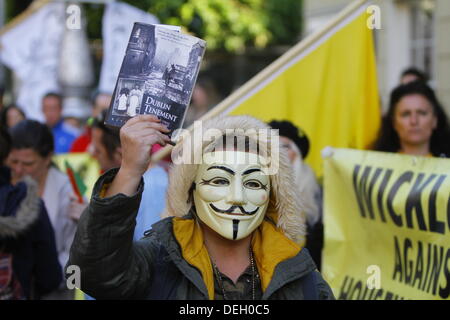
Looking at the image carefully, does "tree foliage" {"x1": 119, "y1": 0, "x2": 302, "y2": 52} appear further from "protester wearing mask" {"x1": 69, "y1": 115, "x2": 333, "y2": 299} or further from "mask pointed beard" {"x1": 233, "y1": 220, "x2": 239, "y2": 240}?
"mask pointed beard" {"x1": 233, "y1": 220, "x2": 239, "y2": 240}

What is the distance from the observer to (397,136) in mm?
4848

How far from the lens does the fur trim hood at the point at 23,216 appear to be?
3.81 metres

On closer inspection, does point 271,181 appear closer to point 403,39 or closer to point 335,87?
point 335,87

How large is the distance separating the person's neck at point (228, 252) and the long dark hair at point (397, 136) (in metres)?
2.42

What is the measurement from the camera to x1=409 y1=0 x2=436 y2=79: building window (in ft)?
30.8

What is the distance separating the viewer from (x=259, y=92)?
488 cm

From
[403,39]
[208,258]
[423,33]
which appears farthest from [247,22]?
[208,258]

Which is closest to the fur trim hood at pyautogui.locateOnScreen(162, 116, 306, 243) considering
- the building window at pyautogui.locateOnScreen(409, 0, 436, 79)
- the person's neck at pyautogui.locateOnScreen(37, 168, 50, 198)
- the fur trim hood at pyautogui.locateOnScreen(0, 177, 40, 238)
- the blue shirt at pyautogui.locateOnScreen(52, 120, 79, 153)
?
the fur trim hood at pyautogui.locateOnScreen(0, 177, 40, 238)

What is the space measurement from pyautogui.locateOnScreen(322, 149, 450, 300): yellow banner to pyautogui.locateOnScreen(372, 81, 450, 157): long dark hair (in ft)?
1.52

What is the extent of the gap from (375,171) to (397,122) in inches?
25.5

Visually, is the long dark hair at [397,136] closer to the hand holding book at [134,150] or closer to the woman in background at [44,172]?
the woman in background at [44,172]

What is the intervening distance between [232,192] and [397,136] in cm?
258
